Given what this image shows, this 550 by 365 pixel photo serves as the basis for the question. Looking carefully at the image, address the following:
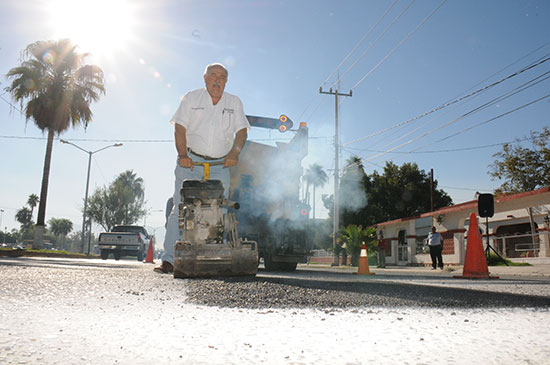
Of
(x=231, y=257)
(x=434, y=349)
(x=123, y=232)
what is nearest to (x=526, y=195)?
(x=123, y=232)

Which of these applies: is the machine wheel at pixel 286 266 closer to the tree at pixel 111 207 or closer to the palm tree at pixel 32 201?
the tree at pixel 111 207

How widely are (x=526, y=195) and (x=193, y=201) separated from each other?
2162 centimetres

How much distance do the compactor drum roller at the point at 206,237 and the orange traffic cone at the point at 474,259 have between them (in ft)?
16.4

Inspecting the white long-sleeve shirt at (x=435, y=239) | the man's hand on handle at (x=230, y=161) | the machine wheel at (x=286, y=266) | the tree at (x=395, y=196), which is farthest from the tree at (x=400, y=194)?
the man's hand on handle at (x=230, y=161)

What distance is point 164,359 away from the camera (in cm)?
136

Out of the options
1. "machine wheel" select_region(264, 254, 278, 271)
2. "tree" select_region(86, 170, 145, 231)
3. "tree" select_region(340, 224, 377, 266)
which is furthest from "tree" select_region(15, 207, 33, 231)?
"machine wheel" select_region(264, 254, 278, 271)

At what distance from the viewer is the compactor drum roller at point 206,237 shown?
13.7 ft

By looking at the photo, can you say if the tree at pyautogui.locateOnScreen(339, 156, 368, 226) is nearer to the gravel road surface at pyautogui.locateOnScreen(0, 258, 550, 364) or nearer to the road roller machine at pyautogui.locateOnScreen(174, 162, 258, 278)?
the road roller machine at pyautogui.locateOnScreen(174, 162, 258, 278)

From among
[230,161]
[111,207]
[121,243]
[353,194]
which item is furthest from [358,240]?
[111,207]

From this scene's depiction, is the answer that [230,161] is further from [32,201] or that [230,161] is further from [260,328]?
[32,201]

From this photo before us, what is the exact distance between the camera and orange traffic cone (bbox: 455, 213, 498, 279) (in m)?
7.76

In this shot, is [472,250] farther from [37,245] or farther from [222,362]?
[37,245]

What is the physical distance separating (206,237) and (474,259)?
572 centimetres

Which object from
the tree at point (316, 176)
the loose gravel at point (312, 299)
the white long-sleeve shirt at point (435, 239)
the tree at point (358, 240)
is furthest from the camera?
the tree at point (316, 176)
